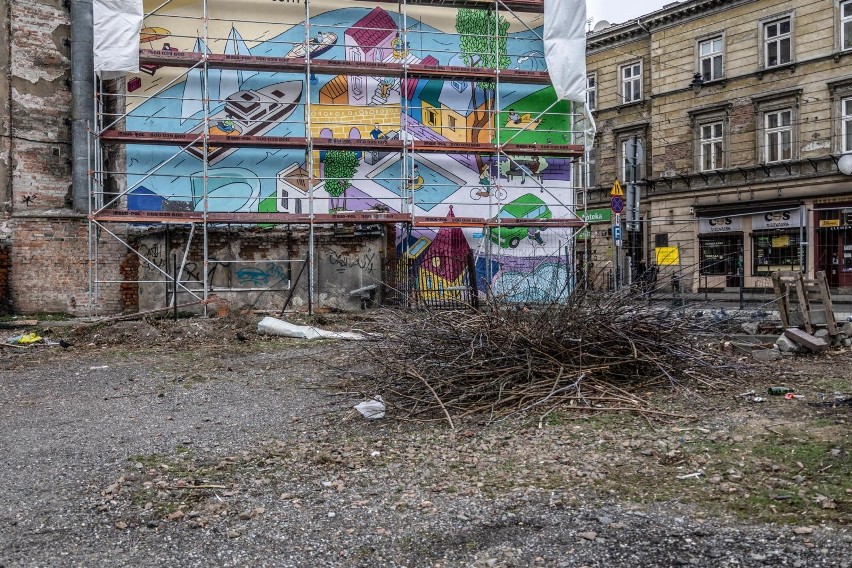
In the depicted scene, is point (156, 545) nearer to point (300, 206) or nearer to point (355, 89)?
point (300, 206)

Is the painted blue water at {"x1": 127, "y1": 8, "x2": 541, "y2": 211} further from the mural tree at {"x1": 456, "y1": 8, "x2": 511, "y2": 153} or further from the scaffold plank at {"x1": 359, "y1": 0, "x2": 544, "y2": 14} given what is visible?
the scaffold plank at {"x1": 359, "y1": 0, "x2": 544, "y2": 14}

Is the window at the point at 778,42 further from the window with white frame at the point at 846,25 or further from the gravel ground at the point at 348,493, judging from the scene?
the gravel ground at the point at 348,493

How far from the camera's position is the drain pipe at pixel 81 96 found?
16516 millimetres

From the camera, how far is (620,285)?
26.1 ft

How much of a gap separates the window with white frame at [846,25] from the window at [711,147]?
194 inches

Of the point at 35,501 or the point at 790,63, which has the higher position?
the point at 790,63

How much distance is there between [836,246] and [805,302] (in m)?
10.1

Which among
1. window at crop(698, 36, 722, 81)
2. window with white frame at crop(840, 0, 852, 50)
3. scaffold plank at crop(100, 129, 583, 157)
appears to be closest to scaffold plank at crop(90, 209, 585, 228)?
scaffold plank at crop(100, 129, 583, 157)

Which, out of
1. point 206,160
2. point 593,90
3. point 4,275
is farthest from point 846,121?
point 4,275

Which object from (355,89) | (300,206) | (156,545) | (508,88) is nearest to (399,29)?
(355,89)

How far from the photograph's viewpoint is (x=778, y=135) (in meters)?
25.9

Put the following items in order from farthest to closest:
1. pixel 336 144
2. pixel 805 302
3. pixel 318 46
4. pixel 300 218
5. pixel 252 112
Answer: pixel 318 46 → pixel 252 112 → pixel 336 144 → pixel 300 218 → pixel 805 302

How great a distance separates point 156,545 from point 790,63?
27.3 m

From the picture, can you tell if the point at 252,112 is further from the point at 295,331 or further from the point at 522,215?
the point at 522,215
